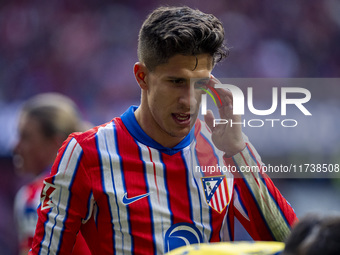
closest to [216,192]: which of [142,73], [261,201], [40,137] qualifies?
[261,201]

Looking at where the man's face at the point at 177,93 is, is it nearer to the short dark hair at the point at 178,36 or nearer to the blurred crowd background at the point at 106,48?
the short dark hair at the point at 178,36

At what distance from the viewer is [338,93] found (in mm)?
2074

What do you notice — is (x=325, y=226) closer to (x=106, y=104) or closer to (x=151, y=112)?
(x=151, y=112)

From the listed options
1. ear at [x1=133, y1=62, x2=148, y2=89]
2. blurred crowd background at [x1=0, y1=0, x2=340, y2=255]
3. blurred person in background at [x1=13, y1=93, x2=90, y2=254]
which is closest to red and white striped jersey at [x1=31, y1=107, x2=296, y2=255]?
ear at [x1=133, y1=62, x2=148, y2=89]

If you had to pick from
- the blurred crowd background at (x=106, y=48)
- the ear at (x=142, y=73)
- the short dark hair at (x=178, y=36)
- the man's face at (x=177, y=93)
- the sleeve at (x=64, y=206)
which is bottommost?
the sleeve at (x=64, y=206)

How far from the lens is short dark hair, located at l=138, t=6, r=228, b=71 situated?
223cm

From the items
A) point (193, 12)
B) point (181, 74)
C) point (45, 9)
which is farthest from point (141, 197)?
point (45, 9)

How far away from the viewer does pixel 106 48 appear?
28.0 feet

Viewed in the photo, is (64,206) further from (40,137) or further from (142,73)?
(40,137)

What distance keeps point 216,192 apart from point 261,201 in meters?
0.19

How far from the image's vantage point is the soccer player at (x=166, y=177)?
2164 millimetres

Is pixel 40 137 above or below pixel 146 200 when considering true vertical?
above

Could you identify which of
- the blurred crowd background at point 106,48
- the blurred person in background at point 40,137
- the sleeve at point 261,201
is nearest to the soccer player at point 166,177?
the sleeve at point 261,201

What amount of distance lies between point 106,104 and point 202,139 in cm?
582
